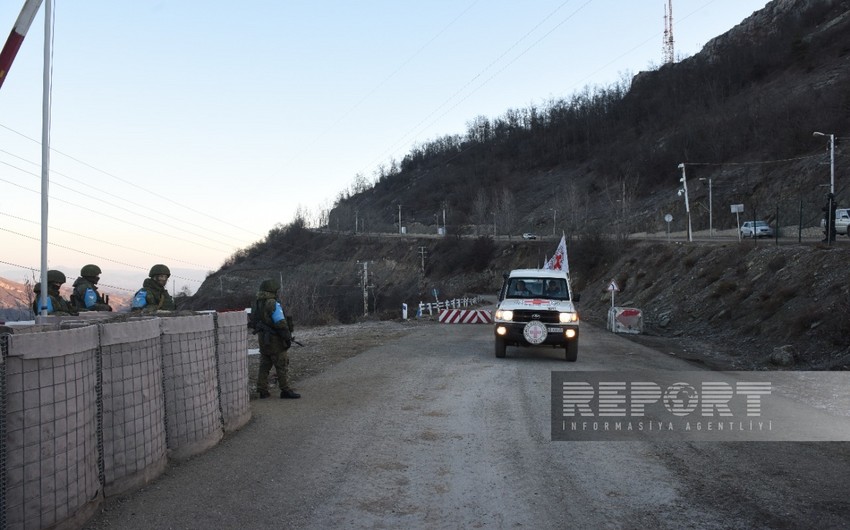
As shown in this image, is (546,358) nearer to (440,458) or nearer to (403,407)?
(403,407)

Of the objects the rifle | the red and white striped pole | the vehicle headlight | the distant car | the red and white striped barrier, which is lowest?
the red and white striped barrier

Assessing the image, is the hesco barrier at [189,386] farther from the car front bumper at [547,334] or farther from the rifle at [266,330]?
the car front bumper at [547,334]

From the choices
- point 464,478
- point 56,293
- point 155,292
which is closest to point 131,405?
point 464,478

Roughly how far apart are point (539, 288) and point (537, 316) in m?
1.75

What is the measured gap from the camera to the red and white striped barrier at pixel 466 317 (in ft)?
95.2

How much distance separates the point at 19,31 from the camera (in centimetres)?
718

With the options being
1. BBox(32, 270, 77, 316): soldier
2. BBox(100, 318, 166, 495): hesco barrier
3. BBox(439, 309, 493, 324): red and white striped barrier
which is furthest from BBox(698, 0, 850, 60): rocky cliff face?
BBox(100, 318, 166, 495): hesco barrier

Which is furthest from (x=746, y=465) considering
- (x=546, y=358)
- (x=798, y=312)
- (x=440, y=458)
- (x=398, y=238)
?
(x=398, y=238)

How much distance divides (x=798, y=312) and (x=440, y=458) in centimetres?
1699

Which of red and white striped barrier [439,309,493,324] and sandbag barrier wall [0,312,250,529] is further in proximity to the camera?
red and white striped barrier [439,309,493,324]

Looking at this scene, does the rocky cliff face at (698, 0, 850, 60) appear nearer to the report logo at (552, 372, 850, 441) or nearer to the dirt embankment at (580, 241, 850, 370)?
the dirt embankment at (580, 241, 850, 370)

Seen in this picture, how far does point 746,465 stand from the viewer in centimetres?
690

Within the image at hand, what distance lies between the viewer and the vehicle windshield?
17125 millimetres

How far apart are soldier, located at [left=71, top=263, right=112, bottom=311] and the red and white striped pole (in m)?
5.23
